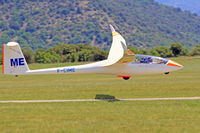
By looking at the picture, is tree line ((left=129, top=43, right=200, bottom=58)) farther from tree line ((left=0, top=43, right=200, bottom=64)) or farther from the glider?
the glider

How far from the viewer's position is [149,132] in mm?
20203

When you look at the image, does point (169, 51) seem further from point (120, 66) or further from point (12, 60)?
point (12, 60)

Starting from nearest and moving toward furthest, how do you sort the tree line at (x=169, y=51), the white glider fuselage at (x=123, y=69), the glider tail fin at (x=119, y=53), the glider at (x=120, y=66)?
the glider tail fin at (x=119, y=53) < the glider at (x=120, y=66) < the white glider fuselage at (x=123, y=69) < the tree line at (x=169, y=51)

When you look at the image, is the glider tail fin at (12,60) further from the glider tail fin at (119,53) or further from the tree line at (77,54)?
the tree line at (77,54)

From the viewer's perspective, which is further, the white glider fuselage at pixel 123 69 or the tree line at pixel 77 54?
the tree line at pixel 77 54

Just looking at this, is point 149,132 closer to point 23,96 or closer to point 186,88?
point 23,96

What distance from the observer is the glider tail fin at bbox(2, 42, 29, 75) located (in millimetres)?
28547

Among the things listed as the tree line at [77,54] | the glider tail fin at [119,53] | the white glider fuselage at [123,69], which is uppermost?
the glider tail fin at [119,53]

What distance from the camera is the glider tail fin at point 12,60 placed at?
2855 cm

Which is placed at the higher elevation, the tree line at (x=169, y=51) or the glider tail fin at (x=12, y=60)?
the glider tail fin at (x=12, y=60)

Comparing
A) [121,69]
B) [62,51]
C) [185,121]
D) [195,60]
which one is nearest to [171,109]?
[185,121]

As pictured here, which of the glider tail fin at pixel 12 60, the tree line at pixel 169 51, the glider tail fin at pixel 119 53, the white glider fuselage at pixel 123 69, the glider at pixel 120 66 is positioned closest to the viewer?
the glider tail fin at pixel 12 60

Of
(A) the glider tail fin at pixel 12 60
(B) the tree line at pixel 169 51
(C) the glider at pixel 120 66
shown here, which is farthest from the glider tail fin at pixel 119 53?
(B) the tree line at pixel 169 51

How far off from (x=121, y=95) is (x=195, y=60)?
66729mm
